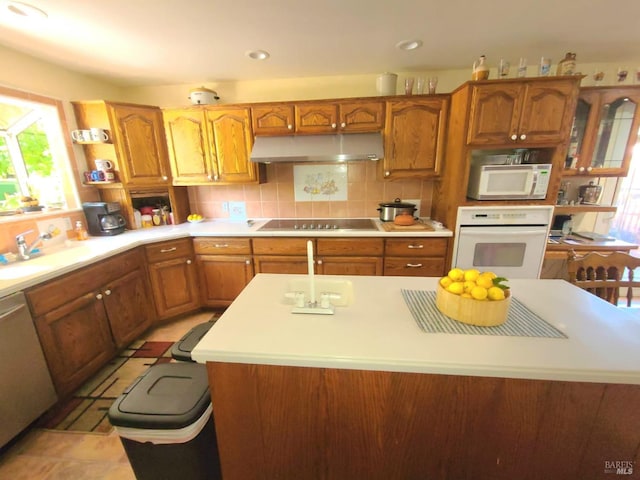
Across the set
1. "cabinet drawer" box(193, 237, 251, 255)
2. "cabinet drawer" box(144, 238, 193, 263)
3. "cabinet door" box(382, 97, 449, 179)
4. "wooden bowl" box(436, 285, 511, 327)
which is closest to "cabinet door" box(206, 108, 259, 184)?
"cabinet drawer" box(193, 237, 251, 255)

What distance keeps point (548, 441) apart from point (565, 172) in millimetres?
2429

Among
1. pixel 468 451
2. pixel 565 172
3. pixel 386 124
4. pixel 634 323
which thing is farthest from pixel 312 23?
pixel 565 172

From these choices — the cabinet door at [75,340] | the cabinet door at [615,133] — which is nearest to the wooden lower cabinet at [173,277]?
the cabinet door at [75,340]

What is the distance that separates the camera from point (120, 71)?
7.58ft

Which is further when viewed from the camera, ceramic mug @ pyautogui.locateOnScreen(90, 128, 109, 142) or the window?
ceramic mug @ pyautogui.locateOnScreen(90, 128, 109, 142)

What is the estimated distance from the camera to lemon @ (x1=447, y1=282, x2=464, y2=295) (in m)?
0.94

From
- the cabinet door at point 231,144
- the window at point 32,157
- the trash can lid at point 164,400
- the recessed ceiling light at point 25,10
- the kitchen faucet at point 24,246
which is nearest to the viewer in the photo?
the trash can lid at point 164,400

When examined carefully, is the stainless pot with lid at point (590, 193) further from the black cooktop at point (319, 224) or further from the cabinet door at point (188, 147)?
the cabinet door at point (188, 147)

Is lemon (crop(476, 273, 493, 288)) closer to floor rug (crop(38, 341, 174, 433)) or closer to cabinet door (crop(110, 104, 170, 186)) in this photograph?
floor rug (crop(38, 341, 174, 433))

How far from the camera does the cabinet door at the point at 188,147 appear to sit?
246cm

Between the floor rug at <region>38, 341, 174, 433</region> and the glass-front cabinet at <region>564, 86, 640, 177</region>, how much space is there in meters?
3.93

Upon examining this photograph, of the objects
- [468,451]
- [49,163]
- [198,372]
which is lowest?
[468,451]

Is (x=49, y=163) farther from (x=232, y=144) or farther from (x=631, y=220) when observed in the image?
(x=631, y=220)

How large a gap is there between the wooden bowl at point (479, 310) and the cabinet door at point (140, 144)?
9.07 ft
